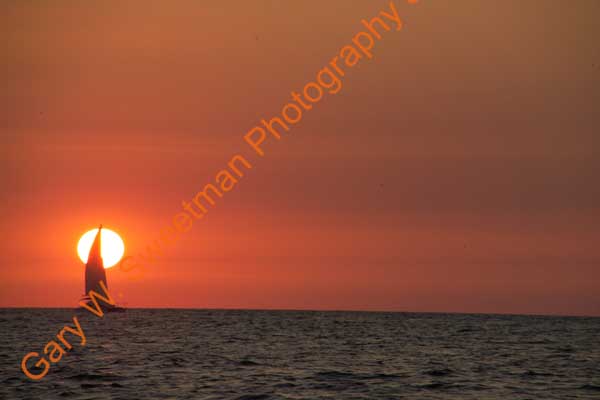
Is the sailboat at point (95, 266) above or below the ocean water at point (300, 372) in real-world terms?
above

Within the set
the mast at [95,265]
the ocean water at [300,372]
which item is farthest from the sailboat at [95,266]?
the ocean water at [300,372]

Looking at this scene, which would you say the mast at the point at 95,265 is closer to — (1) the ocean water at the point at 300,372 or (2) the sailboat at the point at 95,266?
(2) the sailboat at the point at 95,266

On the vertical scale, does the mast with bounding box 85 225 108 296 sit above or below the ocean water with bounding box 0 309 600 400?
above

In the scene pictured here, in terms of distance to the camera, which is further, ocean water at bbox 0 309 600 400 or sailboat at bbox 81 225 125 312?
sailboat at bbox 81 225 125 312

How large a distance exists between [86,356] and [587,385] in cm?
3298

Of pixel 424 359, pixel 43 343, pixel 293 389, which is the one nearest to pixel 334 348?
pixel 424 359

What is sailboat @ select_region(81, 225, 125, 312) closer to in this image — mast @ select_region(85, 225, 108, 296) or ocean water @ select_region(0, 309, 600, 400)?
mast @ select_region(85, 225, 108, 296)

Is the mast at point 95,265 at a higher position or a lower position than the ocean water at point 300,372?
higher

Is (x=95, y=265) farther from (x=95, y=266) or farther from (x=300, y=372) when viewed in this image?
(x=300, y=372)

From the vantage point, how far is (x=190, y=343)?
7438 centimetres

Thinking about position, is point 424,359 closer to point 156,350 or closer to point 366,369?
point 366,369

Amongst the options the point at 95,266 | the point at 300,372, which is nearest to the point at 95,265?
the point at 95,266

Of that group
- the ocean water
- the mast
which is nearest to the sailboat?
the mast

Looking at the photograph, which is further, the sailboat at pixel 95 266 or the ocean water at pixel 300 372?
the sailboat at pixel 95 266
